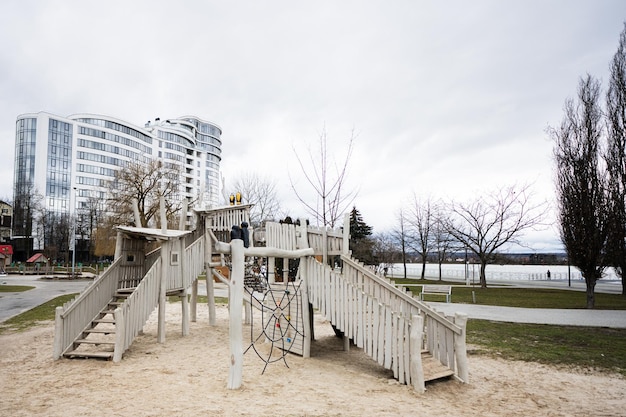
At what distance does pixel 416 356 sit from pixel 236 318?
3.32 m

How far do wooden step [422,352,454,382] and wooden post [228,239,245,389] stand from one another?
3436mm

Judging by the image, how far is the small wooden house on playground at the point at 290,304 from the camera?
7676 mm

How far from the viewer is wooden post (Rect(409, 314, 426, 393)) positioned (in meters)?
7.25

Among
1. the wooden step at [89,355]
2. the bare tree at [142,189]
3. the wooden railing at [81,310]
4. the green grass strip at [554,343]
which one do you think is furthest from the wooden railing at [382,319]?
the bare tree at [142,189]

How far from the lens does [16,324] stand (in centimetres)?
1430

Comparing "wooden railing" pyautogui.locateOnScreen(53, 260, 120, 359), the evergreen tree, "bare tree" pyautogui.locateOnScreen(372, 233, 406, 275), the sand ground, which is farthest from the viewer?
"bare tree" pyautogui.locateOnScreen(372, 233, 406, 275)

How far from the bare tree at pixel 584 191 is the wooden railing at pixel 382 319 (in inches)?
627

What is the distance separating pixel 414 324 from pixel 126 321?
6.39 meters

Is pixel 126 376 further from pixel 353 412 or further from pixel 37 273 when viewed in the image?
pixel 37 273

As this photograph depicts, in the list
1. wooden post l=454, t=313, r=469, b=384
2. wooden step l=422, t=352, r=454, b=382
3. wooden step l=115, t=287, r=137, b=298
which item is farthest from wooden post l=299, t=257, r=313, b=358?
wooden step l=115, t=287, r=137, b=298

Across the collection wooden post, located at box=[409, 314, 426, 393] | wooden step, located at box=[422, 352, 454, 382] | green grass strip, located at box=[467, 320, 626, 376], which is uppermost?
wooden post, located at box=[409, 314, 426, 393]

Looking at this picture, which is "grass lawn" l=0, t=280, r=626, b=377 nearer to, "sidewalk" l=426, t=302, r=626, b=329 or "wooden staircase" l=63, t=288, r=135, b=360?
"sidewalk" l=426, t=302, r=626, b=329

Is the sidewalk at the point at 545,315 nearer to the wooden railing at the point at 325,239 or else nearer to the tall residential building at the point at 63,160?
the wooden railing at the point at 325,239

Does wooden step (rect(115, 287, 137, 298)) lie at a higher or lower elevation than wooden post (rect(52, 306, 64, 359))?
higher
